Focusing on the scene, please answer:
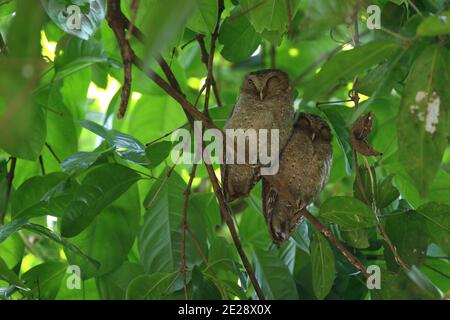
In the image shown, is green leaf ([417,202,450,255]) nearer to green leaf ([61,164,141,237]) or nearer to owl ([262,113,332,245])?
owl ([262,113,332,245])

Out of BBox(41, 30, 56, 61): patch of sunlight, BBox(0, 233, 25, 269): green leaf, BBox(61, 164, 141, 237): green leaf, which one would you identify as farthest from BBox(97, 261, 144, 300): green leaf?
BBox(41, 30, 56, 61): patch of sunlight

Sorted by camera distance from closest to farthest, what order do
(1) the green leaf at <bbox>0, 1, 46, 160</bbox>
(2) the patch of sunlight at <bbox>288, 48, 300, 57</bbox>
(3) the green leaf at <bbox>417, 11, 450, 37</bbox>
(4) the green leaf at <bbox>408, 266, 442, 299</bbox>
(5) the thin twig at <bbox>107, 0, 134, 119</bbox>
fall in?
1. (1) the green leaf at <bbox>0, 1, 46, 160</bbox>
2. (3) the green leaf at <bbox>417, 11, 450, 37</bbox>
3. (4) the green leaf at <bbox>408, 266, 442, 299</bbox>
4. (5) the thin twig at <bbox>107, 0, 134, 119</bbox>
5. (2) the patch of sunlight at <bbox>288, 48, 300, 57</bbox>

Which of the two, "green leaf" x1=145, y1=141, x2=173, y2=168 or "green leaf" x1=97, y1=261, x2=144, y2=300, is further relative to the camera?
"green leaf" x1=97, y1=261, x2=144, y2=300

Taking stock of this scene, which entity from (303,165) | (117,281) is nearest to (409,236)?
(303,165)

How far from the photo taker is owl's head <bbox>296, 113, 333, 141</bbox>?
1.88 m

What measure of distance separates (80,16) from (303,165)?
73 cm

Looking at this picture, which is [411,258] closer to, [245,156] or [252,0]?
[245,156]

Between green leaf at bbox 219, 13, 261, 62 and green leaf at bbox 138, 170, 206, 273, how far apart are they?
1.32ft

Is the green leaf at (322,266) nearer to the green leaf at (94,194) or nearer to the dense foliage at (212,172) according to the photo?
the dense foliage at (212,172)

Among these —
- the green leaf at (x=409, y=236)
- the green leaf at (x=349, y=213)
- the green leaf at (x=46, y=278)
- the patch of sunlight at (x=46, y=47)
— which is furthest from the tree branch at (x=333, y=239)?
the patch of sunlight at (x=46, y=47)

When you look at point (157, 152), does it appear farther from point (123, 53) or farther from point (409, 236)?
point (409, 236)

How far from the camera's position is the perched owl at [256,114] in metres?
1.85

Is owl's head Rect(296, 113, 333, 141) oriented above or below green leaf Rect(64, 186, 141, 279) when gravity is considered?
above
